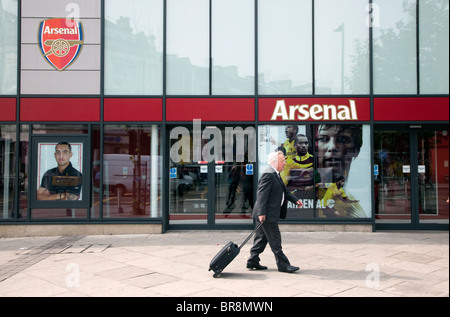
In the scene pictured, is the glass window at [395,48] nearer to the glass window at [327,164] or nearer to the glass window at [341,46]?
the glass window at [341,46]

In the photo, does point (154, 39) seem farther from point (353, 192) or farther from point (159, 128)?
point (353, 192)

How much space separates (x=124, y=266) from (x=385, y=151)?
725cm

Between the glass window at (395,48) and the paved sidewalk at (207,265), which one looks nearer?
the paved sidewalk at (207,265)

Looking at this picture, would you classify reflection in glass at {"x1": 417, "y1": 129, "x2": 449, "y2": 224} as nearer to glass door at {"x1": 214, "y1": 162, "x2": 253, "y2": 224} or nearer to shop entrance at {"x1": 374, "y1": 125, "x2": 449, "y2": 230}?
shop entrance at {"x1": 374, "y1": 125, "x2": 449, "y2": 230}

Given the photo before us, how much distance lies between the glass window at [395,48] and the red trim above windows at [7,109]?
356 inches

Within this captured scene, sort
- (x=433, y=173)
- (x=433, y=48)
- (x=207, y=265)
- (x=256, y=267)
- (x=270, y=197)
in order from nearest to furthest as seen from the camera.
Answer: (x=270, y=197) < (x=256, y=267) < (x=207, y=265) < (x=433, y=48) < (x=433, y=173)

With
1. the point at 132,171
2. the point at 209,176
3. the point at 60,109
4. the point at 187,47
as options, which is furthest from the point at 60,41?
the point at 209,176

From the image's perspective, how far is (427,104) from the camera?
35.0 ft

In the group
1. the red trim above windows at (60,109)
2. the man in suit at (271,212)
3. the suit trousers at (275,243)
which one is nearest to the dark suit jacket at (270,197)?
the man in suit at (271,212)

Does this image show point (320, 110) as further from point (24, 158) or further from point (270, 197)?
point (24, 158)

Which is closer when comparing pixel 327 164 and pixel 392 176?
pixel 327 164

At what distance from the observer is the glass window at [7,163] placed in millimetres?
10578

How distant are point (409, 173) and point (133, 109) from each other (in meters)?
7.26

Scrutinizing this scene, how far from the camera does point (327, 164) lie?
1078 centimetres
